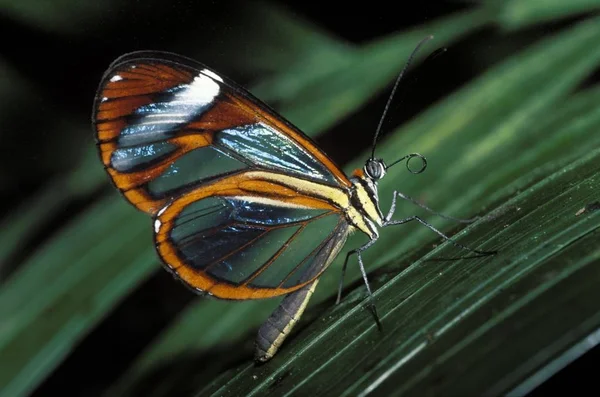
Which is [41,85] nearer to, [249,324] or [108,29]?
[108,29]

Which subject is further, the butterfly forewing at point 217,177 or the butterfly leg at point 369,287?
the butterfly forewing at point 217,177

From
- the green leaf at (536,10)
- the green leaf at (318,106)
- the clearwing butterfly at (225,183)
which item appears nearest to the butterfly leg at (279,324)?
the clearwing butterfly at (225,183)

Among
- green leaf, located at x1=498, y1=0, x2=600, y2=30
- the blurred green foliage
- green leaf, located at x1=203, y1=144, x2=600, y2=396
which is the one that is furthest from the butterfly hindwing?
green leaf, located at x1=498, y1=0, x2=600, y2=30

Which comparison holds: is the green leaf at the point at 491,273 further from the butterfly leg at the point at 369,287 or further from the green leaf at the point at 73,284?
the green leaf at the point at 73,284

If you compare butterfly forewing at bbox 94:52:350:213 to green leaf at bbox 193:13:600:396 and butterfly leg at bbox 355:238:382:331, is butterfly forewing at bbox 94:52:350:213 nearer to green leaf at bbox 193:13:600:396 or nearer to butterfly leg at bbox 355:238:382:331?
butterfly leg at bbox 355:238:382:331

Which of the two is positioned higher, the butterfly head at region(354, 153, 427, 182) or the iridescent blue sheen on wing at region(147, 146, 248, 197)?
the iridescent blue sheen on wing at region(147, 146, 248, 197)

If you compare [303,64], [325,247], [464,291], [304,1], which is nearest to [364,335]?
[464,291]
